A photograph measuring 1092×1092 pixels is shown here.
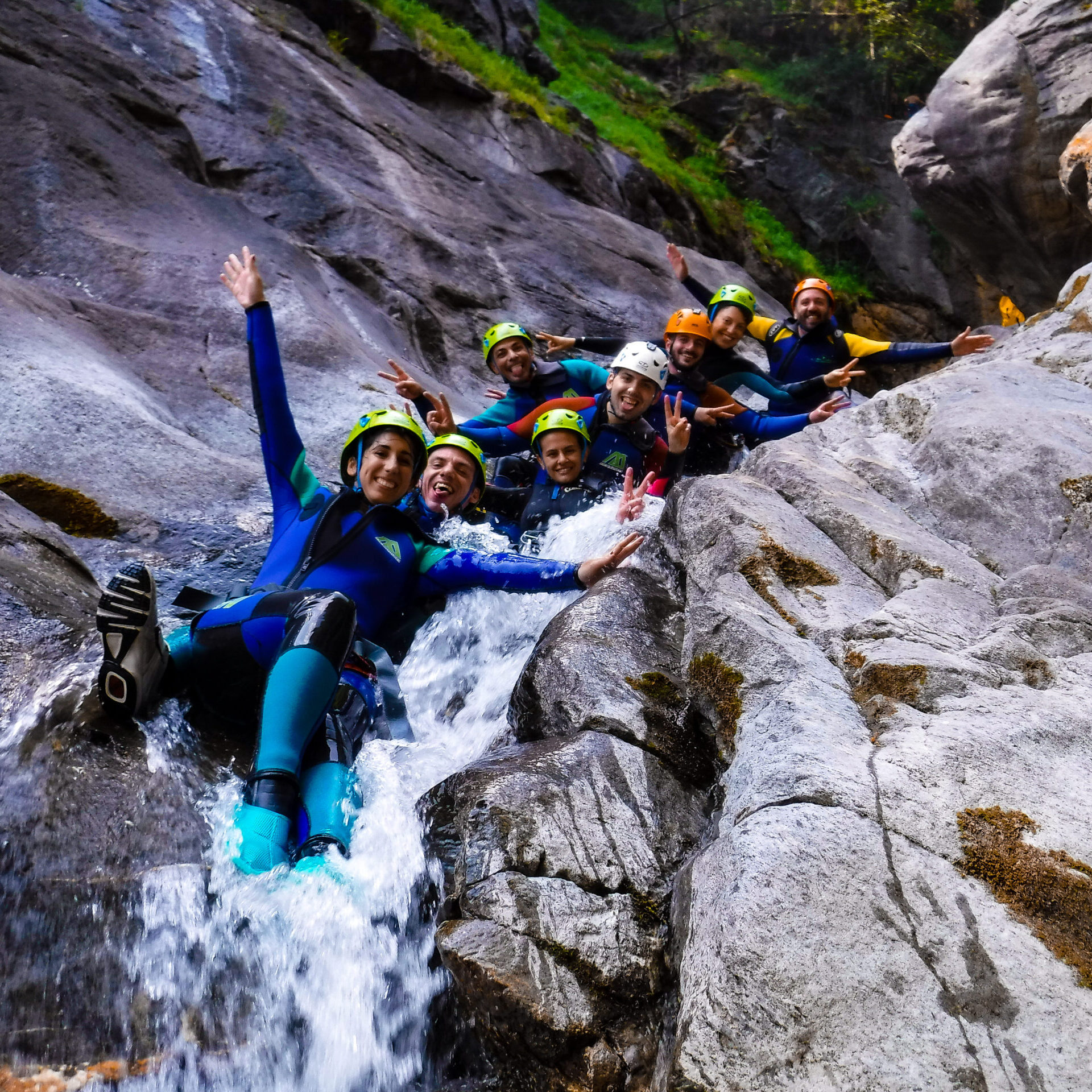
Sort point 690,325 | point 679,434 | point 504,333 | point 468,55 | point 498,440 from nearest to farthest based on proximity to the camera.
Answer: point 679,434, point 498,440, point 504,333, point 690,325, point 468,55

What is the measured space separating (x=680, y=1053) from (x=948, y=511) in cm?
361

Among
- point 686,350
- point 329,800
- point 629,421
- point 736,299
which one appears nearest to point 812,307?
point 736,299

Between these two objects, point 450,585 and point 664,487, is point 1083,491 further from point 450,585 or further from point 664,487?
point 664,487

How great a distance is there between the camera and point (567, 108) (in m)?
19.4

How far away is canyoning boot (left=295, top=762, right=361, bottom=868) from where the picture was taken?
3422 mm

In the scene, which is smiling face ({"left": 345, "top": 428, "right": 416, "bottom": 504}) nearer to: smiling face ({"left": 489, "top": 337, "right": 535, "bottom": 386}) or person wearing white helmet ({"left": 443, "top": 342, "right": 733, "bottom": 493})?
person wearing white helmet ({"left": 443, "top": 342, "right": 733, "bottom": 493})

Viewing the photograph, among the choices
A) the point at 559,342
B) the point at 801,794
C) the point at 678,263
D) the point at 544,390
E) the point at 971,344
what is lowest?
the point at 559,342

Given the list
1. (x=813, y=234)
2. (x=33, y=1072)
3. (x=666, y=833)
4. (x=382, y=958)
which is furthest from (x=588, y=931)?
(x=813, y=234)

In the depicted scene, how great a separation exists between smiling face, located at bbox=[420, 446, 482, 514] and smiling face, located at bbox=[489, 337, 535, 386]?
2.73 metres

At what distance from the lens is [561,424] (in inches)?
294

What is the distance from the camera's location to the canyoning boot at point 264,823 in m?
3.29

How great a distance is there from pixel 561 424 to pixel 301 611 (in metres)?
3.94

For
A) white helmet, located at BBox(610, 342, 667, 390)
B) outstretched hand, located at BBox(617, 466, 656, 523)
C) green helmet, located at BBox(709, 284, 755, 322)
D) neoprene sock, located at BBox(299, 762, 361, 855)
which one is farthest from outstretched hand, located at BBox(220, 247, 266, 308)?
green helmet, located at BBox(709, 284, 755, 322)

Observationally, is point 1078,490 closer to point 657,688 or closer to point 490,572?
point 657,688
